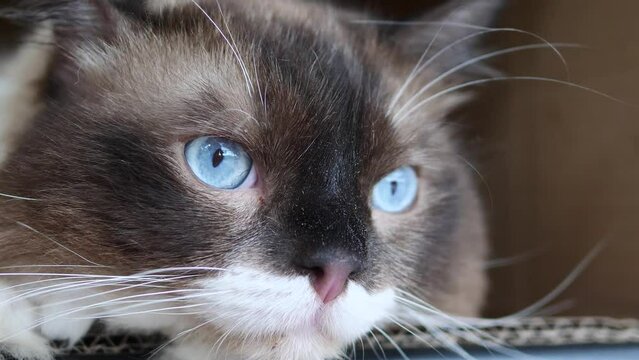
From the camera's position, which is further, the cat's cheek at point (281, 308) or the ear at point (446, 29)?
the ear at point (446, 29)

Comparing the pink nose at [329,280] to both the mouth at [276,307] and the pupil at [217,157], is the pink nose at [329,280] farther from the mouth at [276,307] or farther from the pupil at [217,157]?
the pupil at [217,157]

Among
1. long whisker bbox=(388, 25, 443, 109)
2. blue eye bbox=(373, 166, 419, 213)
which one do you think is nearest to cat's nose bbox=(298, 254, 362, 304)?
blue eye bbox=(373, 166, 419, 213)

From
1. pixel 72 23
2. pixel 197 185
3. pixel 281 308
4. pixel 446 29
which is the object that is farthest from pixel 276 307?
pixel 446 29

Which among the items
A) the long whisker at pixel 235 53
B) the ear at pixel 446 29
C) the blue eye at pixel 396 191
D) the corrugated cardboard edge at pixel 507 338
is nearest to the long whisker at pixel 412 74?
the ear at pixel 446 29

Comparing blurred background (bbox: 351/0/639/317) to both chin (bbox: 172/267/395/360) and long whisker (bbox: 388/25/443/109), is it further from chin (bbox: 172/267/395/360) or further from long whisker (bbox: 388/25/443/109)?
chin (bbox: 172/267/395/360)

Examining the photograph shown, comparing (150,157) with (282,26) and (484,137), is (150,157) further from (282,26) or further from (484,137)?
(484,137)

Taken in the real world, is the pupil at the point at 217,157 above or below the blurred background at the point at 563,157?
below

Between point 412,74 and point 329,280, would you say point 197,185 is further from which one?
point 412,74
